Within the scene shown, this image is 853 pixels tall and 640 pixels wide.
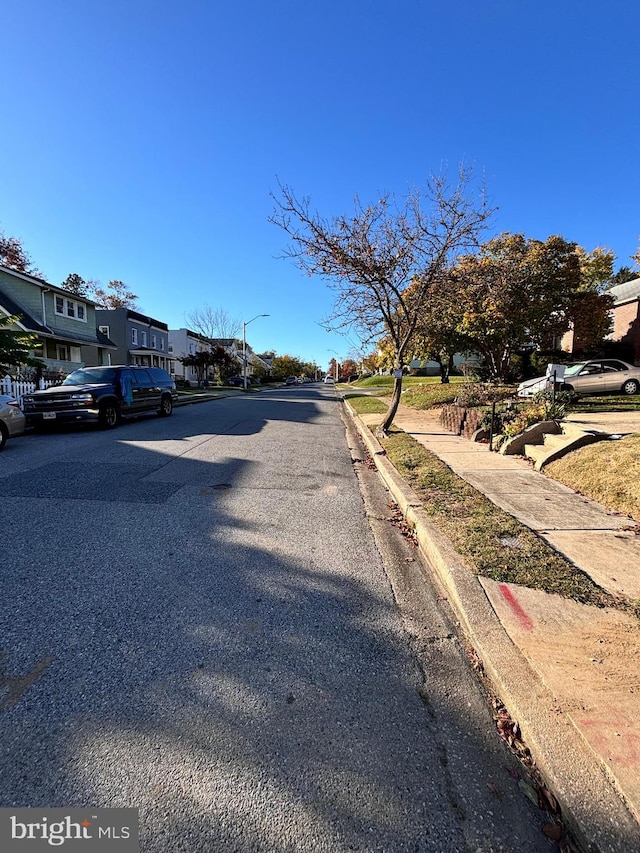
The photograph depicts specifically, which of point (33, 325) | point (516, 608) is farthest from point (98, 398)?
point (33, 325)

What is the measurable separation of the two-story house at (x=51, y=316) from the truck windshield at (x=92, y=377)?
40.0ft

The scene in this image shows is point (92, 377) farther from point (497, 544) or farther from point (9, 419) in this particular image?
point (497, 544)

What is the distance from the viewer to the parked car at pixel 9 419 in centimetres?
864

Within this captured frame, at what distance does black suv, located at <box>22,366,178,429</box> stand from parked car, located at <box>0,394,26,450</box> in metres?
1.10

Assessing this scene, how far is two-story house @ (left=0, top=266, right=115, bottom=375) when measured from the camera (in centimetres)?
2420

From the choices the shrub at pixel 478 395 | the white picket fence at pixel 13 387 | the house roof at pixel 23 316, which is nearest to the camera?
the shrub at pixel 478 395

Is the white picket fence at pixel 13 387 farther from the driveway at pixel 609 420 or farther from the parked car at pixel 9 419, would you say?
the driveway at pixel 609 420

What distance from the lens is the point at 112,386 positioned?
464 inches

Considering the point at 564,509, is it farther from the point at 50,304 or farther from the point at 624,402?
the point at 50,304

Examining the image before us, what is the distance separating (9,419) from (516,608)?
10.0m

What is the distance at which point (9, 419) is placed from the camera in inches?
348

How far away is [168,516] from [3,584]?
1793 mm

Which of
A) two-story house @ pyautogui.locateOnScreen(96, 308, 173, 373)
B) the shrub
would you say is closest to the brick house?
the shrub

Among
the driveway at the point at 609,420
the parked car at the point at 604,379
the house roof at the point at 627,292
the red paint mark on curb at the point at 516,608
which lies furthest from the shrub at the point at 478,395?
the house roof at the point at 627,292
